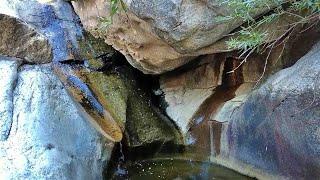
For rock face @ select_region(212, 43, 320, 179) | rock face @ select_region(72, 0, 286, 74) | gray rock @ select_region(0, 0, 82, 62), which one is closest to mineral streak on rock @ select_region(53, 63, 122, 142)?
gray rock @ select_region(0, 0, 82, 62)

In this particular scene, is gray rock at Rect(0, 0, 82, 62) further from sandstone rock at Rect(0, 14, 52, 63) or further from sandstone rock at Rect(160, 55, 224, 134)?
sandstone rock at Rect(160, 55, 224, 134)

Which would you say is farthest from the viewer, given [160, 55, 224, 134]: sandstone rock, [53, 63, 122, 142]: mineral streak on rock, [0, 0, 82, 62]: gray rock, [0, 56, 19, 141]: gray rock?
[0, 0, 82, 62]: gray rock

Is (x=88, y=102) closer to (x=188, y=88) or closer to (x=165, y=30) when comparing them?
(x=188, y=88)

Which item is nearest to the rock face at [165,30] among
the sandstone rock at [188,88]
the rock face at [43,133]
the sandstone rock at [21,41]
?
the sandstone rock at [188,88]

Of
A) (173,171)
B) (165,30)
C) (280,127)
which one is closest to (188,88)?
(173,171)

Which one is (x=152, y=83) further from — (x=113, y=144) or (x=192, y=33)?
(x=192, y=33)

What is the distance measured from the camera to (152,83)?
821cm

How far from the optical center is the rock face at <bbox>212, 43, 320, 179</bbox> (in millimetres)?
5004

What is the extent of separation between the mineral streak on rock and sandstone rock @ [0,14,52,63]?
1.18 feet

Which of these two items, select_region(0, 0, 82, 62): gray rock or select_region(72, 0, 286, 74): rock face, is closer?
select_region(72, 0, 286, 74): rock face

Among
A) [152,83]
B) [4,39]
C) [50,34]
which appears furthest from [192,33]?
[50,34]

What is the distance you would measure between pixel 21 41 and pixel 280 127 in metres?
4.43

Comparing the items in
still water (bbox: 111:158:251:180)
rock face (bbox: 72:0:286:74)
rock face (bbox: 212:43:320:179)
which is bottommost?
still water (bbox: 111:158:251:180)

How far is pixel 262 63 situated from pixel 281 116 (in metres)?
1.43
